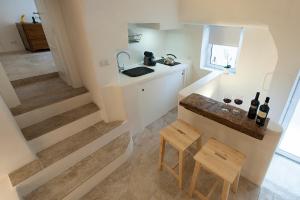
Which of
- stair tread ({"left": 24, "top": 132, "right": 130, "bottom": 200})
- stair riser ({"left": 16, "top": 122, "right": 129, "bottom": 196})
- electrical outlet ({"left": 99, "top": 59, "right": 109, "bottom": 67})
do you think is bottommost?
stair tread ({"left": 24, "top": 132, "right": 130, "bottom": 200})

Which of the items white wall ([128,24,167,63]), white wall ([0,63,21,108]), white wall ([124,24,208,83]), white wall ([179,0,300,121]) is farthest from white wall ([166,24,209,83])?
white wall ([0,63,21,108])

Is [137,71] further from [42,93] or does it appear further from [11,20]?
[11,20]

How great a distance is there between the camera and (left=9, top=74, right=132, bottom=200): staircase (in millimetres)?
1762

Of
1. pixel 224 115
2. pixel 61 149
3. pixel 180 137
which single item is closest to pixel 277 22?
pixel 224 115

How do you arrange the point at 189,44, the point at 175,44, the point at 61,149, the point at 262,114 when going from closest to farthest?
the point at 262,114 → the point at 61,149 → the point at 189,44 → the point at 175,44

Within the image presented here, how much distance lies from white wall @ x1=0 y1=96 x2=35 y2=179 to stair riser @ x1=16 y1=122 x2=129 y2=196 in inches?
10.0

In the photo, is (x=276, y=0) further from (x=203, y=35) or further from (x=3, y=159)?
(x=3, y=159)

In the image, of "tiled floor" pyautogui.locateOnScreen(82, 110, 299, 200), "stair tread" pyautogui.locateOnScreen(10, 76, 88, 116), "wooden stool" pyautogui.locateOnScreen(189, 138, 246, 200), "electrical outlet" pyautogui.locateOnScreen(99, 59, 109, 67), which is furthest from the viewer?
"stair tread" pyautogui.locateOnScreen(10, 76, 88, 116)

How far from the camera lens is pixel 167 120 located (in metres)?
3.08

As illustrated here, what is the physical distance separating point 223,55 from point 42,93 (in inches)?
129

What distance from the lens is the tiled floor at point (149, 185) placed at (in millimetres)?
1808

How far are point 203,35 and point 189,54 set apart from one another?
1.53ft

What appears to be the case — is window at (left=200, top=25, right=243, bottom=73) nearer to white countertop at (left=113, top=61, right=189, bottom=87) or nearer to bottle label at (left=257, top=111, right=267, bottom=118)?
white countertop at (left=113, top=61, right=189, bottom=87)

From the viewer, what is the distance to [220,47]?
300cm
